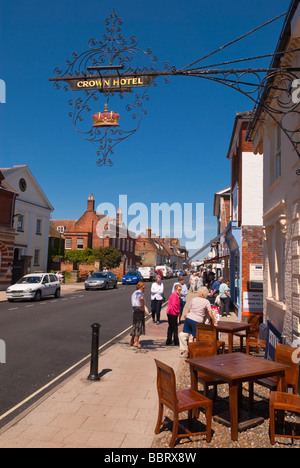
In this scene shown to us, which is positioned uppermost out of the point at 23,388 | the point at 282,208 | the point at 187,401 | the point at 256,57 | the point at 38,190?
the point at 38,190

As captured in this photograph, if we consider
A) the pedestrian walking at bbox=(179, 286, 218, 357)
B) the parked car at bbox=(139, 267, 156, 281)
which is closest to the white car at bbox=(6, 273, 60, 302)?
the pedestrian walking at bbox=(179, 286, 218, 357)

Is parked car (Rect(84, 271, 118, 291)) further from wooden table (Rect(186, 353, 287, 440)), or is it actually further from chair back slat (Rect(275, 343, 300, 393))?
chair back slat (Rect(275, 343, 300, 393))

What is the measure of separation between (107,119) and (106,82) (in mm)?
577

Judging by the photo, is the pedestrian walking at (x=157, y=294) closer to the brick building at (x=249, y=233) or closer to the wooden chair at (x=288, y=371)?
the brick building at (x=249, y=233)

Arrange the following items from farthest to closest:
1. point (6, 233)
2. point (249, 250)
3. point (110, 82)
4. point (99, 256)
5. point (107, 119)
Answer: point (99, 256) → point (6, 233) → point (249, 250) → point (107, 119) → point (110, 82)

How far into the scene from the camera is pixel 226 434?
4.74 meters

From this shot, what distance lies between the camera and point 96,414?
17.2ft

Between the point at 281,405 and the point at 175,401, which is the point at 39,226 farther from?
the point at 281,405

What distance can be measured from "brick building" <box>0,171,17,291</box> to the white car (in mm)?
6358

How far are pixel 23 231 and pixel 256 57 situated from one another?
33.1 m

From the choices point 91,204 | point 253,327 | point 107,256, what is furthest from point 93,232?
point 253,327

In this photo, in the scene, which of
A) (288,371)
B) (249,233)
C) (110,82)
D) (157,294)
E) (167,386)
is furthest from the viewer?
(249,233)
